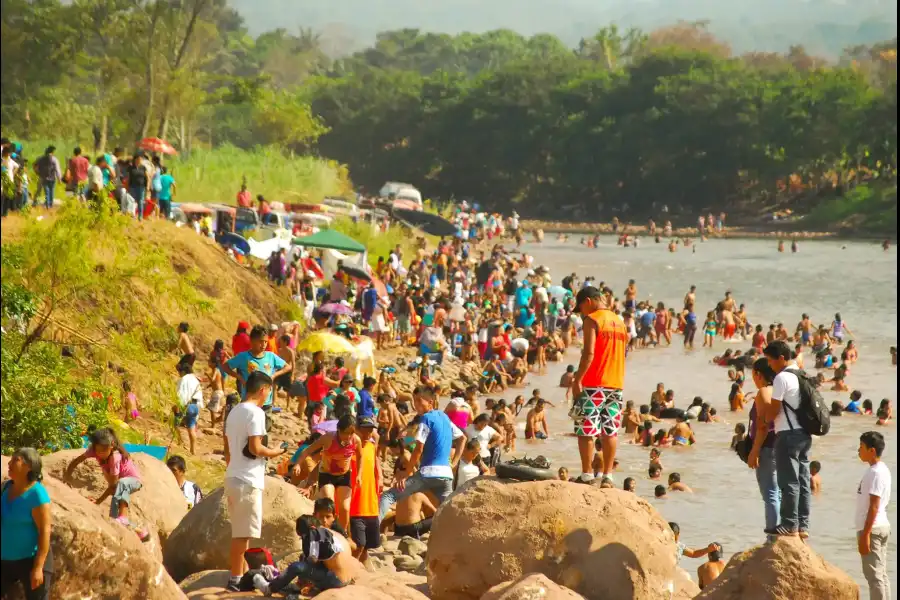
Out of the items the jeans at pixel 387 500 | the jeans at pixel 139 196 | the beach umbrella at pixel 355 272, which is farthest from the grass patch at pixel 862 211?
the jeans at pixel 387 500

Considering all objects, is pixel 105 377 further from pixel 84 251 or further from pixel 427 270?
pixel 427 270

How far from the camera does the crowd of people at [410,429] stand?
28.6 feet

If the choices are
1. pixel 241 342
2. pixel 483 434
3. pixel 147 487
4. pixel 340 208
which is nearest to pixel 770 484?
pixel 147 487

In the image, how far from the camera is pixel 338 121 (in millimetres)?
99000

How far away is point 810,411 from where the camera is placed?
8531 mm

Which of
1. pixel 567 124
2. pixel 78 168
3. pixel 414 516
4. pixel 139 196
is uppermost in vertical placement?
pixel 567 124

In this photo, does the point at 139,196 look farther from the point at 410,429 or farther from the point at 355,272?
the point at 410,429

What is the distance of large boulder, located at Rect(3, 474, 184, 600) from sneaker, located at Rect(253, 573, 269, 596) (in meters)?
0.66

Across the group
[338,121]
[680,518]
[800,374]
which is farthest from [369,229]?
[338,121]

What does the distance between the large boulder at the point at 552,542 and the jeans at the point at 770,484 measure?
79 centimetres

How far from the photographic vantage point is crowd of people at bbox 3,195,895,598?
872cm

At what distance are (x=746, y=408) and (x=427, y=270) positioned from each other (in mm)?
13482

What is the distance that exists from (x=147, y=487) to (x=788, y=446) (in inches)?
211

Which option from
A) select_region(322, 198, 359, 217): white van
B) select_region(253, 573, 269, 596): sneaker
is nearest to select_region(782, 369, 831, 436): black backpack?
select_region(253, 573, 269, 596): sneaker
